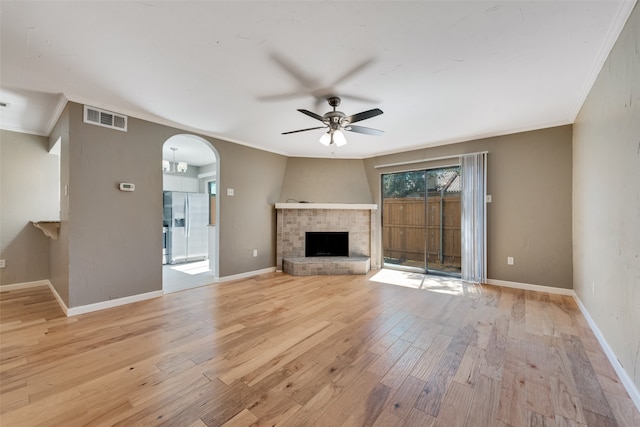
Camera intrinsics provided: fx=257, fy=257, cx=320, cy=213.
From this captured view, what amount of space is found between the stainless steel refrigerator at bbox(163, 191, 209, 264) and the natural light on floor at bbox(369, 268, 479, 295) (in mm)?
4274

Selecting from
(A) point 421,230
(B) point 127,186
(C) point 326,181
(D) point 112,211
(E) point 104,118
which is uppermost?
(E) point 104,118

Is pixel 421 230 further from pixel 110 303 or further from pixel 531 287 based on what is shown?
pixel 110 303

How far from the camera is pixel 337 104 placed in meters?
2.86

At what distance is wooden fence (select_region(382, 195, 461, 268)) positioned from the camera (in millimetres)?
4664

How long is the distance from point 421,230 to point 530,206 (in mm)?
1711

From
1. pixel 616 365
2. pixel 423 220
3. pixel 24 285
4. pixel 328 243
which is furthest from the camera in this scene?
pixel 328 243

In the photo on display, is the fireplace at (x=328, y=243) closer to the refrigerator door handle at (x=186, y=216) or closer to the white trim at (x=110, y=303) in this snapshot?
the white trim at (x=110, y=303)

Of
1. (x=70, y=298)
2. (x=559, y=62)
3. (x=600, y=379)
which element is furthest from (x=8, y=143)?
(x=600, y=379)

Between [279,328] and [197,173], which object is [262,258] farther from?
[197,173]

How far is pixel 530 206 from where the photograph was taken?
3.80 meters

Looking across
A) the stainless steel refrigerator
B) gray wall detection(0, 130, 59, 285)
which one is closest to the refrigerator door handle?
the stainless steel refrigerator

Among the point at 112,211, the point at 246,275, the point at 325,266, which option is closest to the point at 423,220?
the point at 325,266

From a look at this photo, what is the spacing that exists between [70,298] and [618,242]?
5.20 m

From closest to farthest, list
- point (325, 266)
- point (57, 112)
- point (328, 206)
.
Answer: point (57, 112) → point (325, 266) → point (328, 206)
